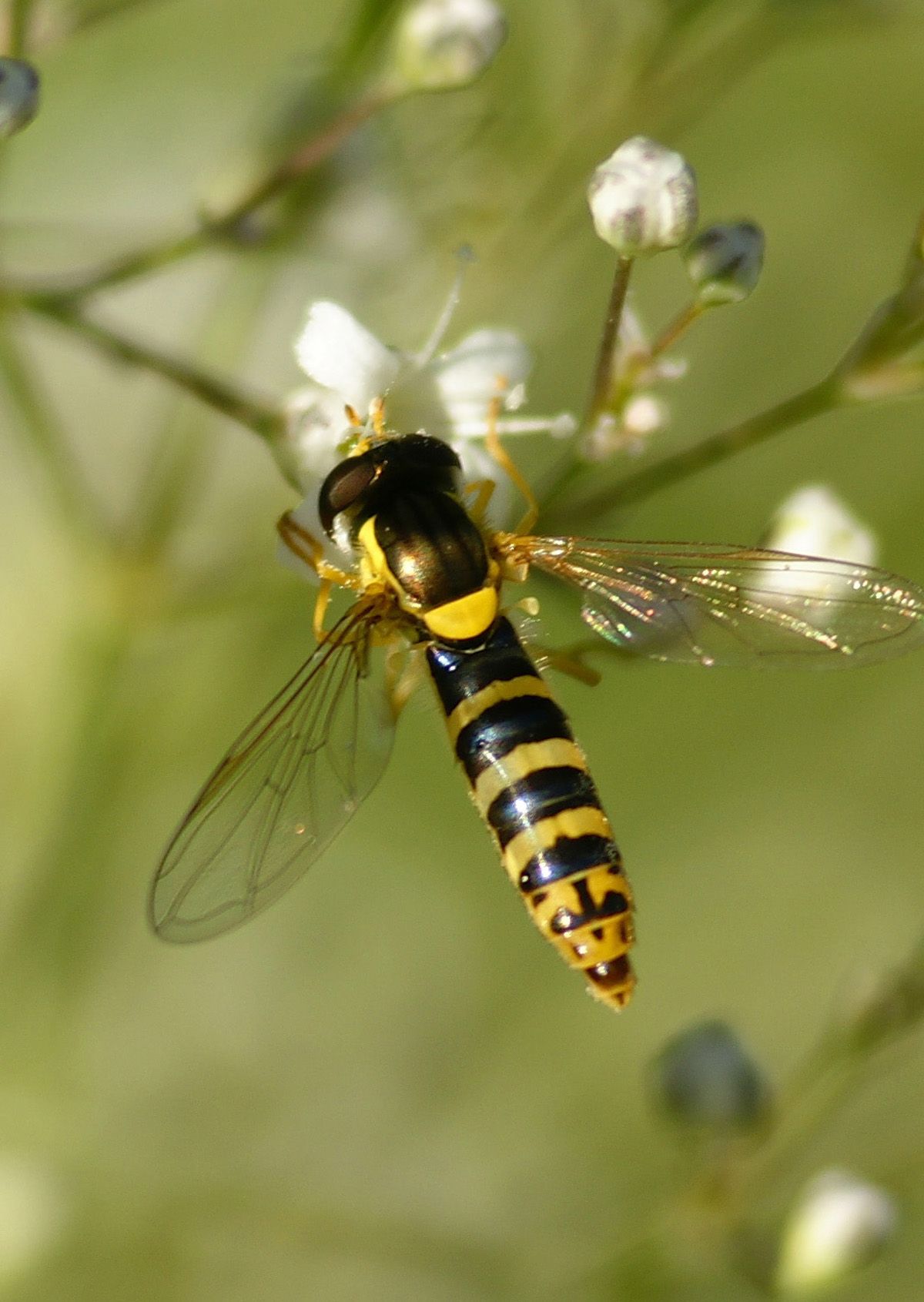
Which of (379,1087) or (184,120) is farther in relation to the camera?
(184,120)

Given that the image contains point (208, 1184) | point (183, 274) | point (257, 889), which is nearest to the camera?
point (257, 889)

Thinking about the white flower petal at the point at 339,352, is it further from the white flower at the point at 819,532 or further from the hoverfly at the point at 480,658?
the white flower at the point at 819,532

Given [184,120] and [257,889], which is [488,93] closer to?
[184,120]

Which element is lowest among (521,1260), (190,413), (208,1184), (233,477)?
(521,1260)

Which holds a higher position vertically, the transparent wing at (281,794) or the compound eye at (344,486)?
the compound eye at (344,486)

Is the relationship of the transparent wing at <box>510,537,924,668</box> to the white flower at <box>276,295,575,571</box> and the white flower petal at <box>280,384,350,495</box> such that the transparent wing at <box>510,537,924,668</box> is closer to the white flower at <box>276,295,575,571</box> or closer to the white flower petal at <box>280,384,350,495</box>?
the white flower at <box>276,295,575,571</box>

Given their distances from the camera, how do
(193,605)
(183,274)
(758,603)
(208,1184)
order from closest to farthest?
(758,603) < (193,605) < (208,1184) < (183,274)

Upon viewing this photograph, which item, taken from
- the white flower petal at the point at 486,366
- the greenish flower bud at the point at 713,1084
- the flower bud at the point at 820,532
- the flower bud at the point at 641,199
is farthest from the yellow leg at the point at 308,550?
the greenish flower bud at the point at 713,1084

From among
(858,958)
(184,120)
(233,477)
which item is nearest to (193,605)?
(233,477)

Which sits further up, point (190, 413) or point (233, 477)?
point (233, 477)
